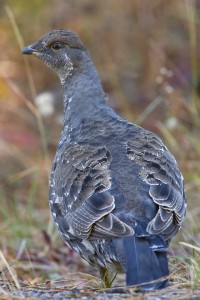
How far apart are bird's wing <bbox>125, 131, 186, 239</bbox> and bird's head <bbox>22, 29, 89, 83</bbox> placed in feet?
4.10

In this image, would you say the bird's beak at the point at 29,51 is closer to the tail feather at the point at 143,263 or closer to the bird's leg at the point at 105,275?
the bird's leg at the point at 105,275

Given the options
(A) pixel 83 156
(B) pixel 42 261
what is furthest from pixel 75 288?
(B) pixel 42 261

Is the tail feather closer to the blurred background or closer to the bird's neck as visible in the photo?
the bird's neck

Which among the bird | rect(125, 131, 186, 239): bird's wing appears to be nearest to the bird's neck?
the bird

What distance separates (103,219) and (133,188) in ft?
1.05

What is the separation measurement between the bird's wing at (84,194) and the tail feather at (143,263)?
9cm

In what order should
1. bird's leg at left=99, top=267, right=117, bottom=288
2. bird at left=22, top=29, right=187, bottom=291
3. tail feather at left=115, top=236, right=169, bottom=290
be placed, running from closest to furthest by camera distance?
tail feather at left=115, top=236, right=169, bottom=290, bird at left=22, top=29, right=187, bottom=291, bird's leg at left=99, top=267, right=117, bottom=288

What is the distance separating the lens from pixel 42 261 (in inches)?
299

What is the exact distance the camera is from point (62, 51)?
24.0 feet

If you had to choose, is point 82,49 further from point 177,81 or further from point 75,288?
point 177,81

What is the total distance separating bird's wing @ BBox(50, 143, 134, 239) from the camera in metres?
5.38

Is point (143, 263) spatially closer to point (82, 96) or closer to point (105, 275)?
point (105, 275)

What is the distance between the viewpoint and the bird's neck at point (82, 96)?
22.6ft

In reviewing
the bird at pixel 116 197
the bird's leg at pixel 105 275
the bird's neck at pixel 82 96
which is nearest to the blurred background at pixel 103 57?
the bird's neck at pixel 82 96
